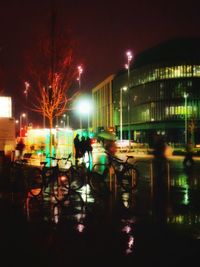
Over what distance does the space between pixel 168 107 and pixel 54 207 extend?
84.3 meters

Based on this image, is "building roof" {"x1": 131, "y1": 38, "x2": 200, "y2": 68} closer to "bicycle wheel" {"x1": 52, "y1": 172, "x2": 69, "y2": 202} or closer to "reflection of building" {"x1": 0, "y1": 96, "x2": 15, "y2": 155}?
"reflection of building" {"x1": 0, "y1": 96, "x2": 15, "y2": 155}

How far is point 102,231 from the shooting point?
28.8 feet

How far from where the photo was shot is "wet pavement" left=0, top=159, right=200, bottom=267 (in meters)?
6.83

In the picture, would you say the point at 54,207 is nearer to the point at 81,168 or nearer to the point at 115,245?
the point at 81,168

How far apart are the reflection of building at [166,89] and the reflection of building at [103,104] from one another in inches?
624

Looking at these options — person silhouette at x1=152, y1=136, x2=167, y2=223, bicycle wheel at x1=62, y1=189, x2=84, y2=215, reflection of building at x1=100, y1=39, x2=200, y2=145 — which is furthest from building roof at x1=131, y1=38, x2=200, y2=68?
bicycle wheel at x1=62, y1=189, x2=84, y2=215

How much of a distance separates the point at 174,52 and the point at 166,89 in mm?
8403

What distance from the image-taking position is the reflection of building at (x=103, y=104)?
12275 centimetres

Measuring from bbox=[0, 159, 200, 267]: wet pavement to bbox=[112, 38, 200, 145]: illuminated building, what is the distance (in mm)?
74990

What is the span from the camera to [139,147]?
63.4 metres

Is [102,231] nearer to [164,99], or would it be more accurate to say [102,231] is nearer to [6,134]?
[6,134]

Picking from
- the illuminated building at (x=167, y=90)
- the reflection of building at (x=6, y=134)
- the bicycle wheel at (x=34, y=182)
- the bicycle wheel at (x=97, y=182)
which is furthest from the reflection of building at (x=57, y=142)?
the illuminated building at (x=167, y=90)

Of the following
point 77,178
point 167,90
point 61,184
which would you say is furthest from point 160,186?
point 167,90

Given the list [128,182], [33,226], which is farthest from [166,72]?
[33,226]
